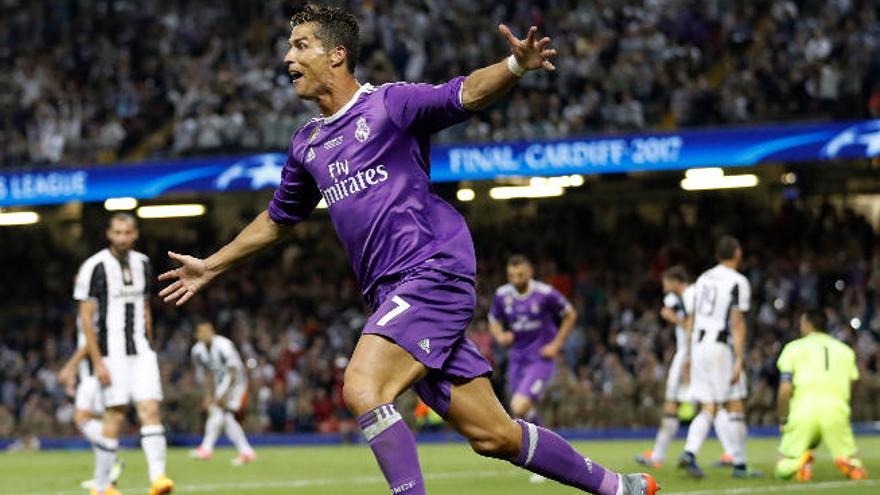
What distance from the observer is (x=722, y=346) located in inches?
603

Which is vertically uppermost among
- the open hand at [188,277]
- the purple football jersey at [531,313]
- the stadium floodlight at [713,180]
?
Answer: the stadium floodlight at [713,180]

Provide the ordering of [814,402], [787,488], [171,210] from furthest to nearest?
[171,210] < [814,402] < [787,488]

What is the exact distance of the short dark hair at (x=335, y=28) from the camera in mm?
7426

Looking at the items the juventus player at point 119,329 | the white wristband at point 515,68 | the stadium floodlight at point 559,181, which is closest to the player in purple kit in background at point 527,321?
the juventus player at point 119,329

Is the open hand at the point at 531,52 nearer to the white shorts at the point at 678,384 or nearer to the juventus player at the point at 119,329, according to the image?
the juventus player at the point at 119,329

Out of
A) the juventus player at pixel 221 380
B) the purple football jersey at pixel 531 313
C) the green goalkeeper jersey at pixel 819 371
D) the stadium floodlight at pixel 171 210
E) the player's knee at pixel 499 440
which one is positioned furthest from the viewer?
the stadium floodlight at pixel 171 210

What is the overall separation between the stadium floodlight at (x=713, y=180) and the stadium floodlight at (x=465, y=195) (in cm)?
406

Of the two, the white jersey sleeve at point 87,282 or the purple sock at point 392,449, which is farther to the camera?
the white jersey sleeve at point 87,282

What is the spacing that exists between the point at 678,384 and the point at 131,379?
20.7 feet

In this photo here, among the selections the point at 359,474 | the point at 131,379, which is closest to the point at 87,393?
the point at 131,379

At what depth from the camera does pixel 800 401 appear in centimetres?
1402

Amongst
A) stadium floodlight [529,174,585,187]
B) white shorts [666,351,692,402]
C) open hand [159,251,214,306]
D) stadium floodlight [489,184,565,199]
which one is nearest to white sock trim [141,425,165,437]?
open hand [159,251,214,306]

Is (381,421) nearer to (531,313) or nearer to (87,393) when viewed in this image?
(87,393)

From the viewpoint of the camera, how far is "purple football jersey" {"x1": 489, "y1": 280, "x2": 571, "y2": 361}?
16328mm
